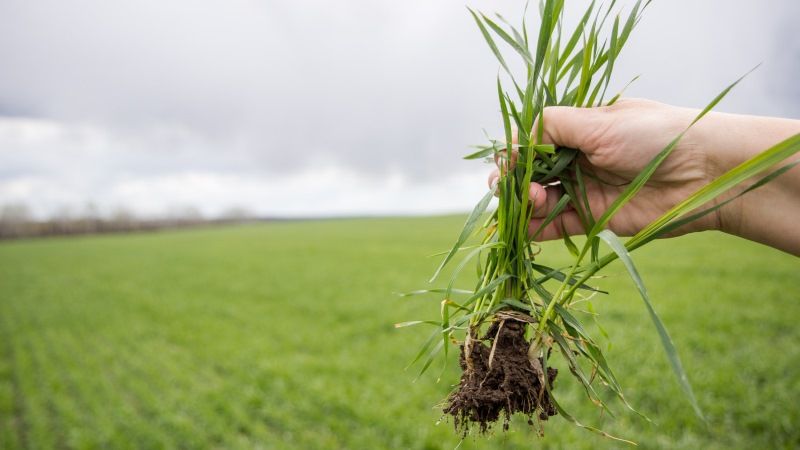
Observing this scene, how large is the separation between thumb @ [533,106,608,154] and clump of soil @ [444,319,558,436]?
0.66m

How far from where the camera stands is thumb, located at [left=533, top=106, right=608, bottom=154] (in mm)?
1449

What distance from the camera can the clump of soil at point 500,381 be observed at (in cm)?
131

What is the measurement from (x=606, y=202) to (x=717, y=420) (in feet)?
14.8

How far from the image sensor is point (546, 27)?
4.24 ft

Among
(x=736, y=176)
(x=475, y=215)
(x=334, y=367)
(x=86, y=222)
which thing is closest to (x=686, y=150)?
(x=736, y=176)

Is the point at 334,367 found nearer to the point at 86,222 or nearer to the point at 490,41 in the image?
the point at 490,41

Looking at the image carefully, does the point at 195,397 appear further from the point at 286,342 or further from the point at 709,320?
the point at 709,320

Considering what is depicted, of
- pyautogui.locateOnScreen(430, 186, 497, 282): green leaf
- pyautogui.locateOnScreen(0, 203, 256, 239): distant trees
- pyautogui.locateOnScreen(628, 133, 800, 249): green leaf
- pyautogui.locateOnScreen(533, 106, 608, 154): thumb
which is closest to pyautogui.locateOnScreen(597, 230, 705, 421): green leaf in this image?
pyautogui.locateOnScreen(628, 133, 800, 249): green leaf

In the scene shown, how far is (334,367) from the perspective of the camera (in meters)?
7.41

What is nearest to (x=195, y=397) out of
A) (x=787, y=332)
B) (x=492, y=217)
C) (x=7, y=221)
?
(x=492, y=217)

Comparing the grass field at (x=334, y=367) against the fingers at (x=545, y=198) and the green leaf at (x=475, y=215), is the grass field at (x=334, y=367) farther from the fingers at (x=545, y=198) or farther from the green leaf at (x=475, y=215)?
the green leaf at (x=475, y=215)

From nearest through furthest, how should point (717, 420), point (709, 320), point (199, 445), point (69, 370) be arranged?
point (717, 420) < point (199, 445) < point (709, 320) < point (69, 370)

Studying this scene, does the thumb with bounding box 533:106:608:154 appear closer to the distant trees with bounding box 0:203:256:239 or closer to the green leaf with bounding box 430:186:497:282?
the green leaf with bounding box 430:186:497:282

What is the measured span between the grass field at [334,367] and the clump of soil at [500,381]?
1.28 feet
